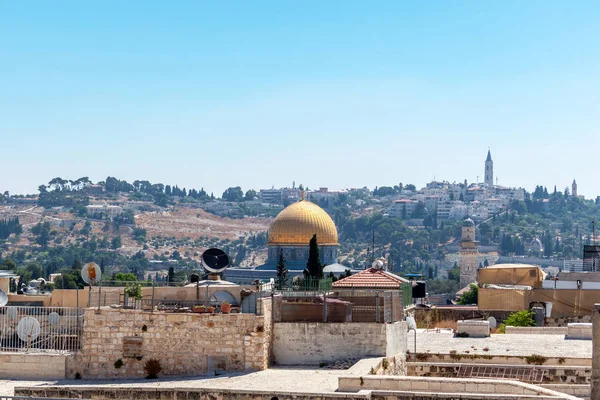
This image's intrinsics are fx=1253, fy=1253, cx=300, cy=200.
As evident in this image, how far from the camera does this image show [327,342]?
16.5 m

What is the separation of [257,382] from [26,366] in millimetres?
3438

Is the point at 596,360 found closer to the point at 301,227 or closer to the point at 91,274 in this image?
the point at 91,274

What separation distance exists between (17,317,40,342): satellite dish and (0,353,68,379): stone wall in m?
0.37

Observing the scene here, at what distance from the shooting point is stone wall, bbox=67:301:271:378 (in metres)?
16.1

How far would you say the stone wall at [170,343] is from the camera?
16.1 meters

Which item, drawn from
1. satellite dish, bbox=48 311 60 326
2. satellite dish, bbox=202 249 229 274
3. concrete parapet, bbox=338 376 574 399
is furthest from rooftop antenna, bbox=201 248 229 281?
concrete parapet, bbox=338 376 574 399

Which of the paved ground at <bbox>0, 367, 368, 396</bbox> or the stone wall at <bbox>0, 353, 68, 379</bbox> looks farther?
the stone wall at <bbox>0, 353, 68, 379</bbox>

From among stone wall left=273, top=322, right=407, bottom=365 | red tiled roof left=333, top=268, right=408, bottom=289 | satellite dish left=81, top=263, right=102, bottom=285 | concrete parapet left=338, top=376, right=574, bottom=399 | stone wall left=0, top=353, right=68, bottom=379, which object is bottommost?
stone wall left=0, top=353, right=68, bottom=379

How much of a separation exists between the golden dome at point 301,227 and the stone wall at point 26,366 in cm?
7021

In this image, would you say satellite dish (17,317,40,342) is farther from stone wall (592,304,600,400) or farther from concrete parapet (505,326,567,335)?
concrete parapet (505,326,567,335)

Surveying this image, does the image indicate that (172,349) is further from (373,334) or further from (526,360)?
(526,360)

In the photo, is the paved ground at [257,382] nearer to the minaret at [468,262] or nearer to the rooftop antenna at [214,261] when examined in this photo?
A: the rooftop antenna at [214,261]

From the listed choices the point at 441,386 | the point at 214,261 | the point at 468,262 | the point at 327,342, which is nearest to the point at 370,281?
the point at 214,261

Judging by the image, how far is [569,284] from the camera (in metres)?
29.1
